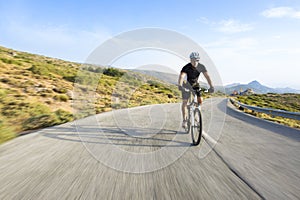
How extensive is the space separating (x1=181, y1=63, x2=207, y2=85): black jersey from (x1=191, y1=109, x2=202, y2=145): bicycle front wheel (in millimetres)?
897

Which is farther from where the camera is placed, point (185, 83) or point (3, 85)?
point (3, 85)

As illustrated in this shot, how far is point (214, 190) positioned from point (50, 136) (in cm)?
499

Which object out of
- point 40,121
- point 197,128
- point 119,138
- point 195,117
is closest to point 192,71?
point 195,117

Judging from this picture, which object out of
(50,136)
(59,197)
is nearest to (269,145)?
(59,197)

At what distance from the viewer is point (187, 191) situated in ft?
8.57

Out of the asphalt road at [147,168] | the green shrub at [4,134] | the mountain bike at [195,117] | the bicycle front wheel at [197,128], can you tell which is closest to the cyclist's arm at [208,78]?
the mountain bike at [195,117]

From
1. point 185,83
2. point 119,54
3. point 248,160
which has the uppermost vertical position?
point 119,54

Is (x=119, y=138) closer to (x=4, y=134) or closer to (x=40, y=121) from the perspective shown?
(x=4, y=134)

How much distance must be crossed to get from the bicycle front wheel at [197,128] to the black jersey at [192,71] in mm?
897

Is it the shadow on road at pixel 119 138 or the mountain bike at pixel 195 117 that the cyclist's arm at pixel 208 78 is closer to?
the mountain bike at pixel 195 117

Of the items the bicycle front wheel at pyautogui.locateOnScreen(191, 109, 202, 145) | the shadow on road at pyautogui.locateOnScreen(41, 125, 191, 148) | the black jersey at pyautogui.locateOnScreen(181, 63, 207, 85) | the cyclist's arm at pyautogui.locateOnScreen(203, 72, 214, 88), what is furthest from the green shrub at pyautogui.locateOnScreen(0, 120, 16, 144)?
the cyclist's arm at pyautogui.locateOnScreen(203, 72, 214, 88)

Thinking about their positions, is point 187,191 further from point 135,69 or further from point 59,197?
point 135,69

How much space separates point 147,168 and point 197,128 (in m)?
2.14

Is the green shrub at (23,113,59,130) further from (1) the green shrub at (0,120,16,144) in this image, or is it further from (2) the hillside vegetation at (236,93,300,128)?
(2) the hillside vegetation at (236,93,300,128)
